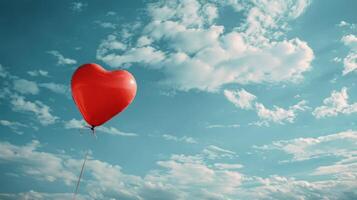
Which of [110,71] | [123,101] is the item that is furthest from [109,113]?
[110,71]

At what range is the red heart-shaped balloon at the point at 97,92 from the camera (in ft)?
77.6

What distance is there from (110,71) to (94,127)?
13.7 ft

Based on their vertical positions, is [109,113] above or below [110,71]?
below

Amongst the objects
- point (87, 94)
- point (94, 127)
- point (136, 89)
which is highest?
point (136, 89)

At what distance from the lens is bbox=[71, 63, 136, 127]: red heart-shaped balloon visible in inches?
931

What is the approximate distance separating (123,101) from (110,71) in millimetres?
2365

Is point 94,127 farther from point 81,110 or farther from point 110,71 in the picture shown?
point 110,71

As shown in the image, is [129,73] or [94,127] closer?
[94,127]

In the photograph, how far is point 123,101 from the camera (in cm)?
2466

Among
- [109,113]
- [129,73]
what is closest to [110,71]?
[129,73]

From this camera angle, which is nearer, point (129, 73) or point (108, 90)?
point (108, 90)

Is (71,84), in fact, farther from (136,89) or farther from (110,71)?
(136,89)

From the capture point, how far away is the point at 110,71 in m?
24.7

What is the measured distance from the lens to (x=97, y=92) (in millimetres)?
23656
